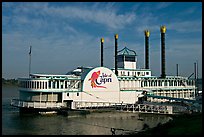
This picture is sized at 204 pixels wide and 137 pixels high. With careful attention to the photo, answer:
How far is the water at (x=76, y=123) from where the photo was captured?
24328 millimetres

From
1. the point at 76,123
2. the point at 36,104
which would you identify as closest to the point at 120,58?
the point at 36,104

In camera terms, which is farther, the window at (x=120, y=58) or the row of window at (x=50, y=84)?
the window at (x=120, y=58)

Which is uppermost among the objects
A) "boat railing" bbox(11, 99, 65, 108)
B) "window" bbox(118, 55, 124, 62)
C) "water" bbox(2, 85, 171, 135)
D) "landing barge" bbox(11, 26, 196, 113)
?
"window" bbox(118, 55, 124, 62)

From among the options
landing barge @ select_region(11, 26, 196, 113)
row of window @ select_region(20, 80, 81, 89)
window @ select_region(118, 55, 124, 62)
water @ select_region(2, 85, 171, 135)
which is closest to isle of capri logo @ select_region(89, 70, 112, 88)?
landing barge @ select_region(11, 26, 196, 113)

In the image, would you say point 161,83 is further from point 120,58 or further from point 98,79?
point 98,79

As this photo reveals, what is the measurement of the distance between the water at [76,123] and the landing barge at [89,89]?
7.68ft

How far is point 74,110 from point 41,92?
15.6 ft

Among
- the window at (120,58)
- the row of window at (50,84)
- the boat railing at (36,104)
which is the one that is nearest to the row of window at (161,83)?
the row of window at (50,84)

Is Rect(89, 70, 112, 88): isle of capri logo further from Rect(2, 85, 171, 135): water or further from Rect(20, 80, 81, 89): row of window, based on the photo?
Rect(2, 85, 171, 135): water

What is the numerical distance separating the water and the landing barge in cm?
234

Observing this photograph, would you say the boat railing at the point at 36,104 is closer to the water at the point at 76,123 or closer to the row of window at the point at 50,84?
the water at the point at 76,123

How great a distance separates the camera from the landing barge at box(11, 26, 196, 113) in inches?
1347

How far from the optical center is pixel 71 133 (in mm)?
23500

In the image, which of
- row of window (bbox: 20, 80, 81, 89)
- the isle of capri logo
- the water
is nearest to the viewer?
the water
